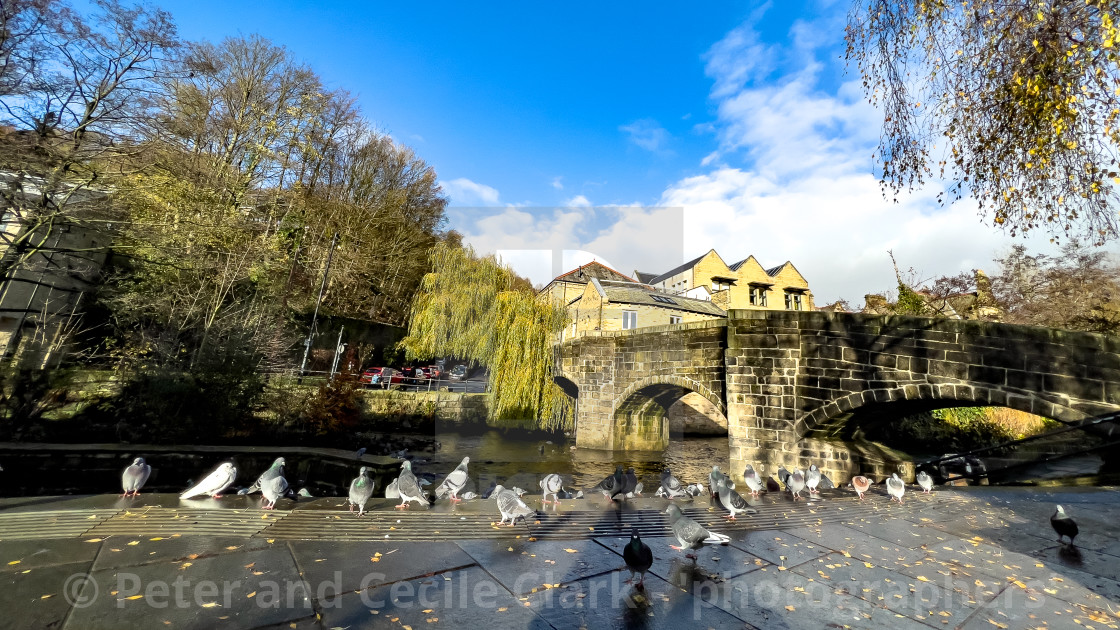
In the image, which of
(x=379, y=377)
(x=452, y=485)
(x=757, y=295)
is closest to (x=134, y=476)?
(x=452, y=485)

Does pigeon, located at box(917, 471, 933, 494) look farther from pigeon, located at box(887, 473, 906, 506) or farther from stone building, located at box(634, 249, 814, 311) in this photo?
stone building, located at box(634, 249, 814, 311)

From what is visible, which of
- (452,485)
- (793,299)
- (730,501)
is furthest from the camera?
(793,299)

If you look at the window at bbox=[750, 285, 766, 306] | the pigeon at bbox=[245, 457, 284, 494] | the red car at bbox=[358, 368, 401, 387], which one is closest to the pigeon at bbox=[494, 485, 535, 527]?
the pigeon at bbox=[245, 457, 284, 494]

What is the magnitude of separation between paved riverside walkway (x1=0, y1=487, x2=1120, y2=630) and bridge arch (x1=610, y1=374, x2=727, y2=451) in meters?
9.62

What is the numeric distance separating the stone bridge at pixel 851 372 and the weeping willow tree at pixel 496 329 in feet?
17.4

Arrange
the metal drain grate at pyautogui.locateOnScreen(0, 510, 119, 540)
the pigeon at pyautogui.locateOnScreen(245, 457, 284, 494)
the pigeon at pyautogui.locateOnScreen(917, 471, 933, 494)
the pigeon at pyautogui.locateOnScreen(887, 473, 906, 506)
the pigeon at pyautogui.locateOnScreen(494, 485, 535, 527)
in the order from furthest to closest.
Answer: the pigeon at pyautogui.locateOnScreen(917, 471, 933, 494), the pigeon at pyautogui.locateOnScreen(887, 473, 906, 506), the pigeon at pyautogui.locateOnScreen(245, 457, 284, 494), the pigeon at pyautogui.locateOnScreen(494, 485, 535, 527), the metal drain grate at pyautogui.locateOnScreen(0, 510, 119, 540)

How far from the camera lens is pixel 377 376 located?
21.0m

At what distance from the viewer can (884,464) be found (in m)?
8.88

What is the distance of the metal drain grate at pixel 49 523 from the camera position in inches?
139

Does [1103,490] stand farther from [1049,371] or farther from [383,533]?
[383,533]

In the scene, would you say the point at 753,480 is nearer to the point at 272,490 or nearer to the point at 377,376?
the point at 272,490

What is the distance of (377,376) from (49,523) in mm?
17961

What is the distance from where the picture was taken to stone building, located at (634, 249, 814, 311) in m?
34.8

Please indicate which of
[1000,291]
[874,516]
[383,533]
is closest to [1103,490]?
[874,516]
